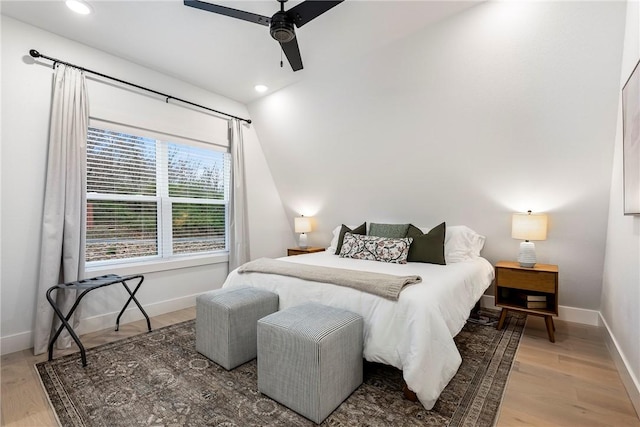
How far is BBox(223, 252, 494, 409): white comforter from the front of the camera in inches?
64.6

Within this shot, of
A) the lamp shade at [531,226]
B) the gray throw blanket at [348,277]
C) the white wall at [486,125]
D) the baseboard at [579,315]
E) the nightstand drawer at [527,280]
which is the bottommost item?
the baseboard at [579,315]

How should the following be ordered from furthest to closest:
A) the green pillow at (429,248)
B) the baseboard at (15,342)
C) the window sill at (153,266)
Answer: the green pillow at (429,248)
the window sill at (153,266)
the baseboard at (15,342)

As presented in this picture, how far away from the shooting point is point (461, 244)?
10.5ft

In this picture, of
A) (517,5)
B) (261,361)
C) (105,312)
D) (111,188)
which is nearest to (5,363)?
(105,312)

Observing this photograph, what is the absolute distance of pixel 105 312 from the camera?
2.93 meters

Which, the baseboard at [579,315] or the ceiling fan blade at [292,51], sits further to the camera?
the baseboard at [579,315]

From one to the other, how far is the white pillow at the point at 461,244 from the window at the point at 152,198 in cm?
284

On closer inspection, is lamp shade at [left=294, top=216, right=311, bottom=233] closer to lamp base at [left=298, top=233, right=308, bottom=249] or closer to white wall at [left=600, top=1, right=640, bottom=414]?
lamp base at [left=298, top=233, right=308, bottom=249]

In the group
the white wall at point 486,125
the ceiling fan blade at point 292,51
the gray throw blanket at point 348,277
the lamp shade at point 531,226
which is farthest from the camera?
the lamp shade at point 531,226

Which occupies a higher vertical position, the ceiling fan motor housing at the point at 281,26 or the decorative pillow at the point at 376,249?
the ceiling fan motor housing at the point at 281,26

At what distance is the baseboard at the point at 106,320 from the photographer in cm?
241

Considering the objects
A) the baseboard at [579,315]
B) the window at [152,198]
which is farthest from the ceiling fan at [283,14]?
the baseboard at [579,315]

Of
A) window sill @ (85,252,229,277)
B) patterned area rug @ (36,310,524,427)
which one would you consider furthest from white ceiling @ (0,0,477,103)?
patterned area rug @ (36,310,524,427)

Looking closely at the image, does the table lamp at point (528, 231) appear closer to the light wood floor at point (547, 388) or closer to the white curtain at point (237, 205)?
the light wood floor at point (547, 388)
